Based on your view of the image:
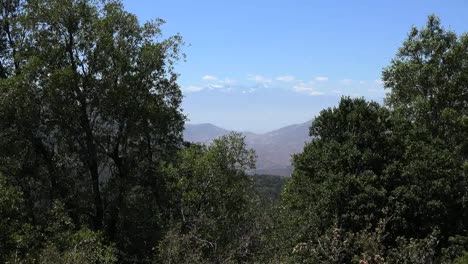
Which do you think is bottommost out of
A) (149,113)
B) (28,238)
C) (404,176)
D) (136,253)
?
(136,253)

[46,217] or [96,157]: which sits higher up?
[96,157]

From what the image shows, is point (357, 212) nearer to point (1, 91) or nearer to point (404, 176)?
point (404, 176)

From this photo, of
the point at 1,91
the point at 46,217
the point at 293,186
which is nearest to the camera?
the point at 1,91

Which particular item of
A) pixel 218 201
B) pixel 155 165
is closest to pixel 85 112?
pixel 155 165

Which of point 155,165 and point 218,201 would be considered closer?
point 218,201

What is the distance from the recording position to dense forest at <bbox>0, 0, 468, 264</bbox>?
22188 mm

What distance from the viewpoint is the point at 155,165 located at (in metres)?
25.3

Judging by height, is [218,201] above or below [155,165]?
below

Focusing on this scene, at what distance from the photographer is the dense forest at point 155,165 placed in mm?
22188

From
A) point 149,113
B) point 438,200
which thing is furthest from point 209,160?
point 438,200

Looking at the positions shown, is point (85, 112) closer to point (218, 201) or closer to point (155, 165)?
point (155, 165)

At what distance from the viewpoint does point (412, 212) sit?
23312 millimetres

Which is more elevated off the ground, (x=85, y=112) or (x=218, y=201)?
(x=85, y=112)

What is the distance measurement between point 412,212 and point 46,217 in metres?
17.1
